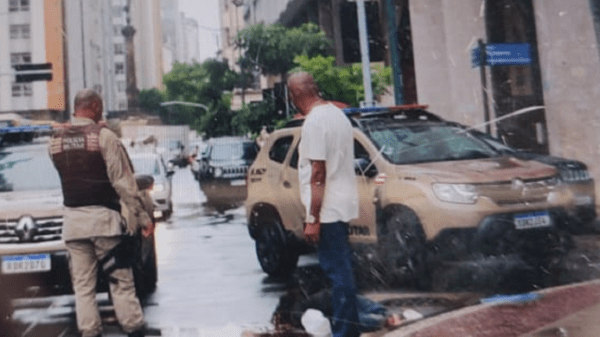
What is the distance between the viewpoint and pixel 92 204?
184 inches

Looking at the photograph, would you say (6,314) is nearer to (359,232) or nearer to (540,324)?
(359,232)

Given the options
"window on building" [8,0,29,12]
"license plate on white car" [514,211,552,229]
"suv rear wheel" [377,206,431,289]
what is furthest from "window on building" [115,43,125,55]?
"license plate on white car" [514,211,552,229]

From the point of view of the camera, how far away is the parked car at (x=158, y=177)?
1560 centimetres

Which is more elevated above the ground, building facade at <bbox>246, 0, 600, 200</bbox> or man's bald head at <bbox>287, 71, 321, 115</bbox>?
building facade at <bbox>246, 0, 600, 200</bbox>

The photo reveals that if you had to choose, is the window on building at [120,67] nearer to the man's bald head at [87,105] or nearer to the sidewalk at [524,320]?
the man's bald head at [87,105]

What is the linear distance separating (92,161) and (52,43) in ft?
149

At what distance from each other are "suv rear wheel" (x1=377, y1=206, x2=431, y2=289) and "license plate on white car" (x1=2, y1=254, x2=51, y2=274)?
2726mm

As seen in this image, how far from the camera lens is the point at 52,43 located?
4731cm

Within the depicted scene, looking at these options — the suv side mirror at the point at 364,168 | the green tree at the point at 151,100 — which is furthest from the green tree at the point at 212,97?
the suv side mirror at the point at 364,168

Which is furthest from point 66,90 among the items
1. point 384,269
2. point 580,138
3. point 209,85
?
point 384,269

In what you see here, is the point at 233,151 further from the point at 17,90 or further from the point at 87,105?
the point at 17,90

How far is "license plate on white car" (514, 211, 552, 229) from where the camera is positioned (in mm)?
6328

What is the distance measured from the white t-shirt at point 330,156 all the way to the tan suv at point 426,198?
2012 mm

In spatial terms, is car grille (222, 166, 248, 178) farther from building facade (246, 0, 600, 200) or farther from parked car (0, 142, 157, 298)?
parked car (0, 142, 157, 298)
